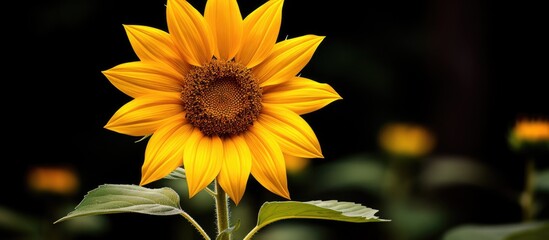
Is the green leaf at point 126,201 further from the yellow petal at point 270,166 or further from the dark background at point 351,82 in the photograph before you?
the dark background at point 351,82

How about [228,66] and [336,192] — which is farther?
[336,192]

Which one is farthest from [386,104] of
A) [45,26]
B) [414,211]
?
[45,26]

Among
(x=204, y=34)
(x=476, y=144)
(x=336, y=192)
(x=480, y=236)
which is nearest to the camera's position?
(x=204, y=34)

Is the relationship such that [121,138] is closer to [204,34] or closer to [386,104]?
[386,104]

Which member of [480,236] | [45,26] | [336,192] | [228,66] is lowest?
[480,236]

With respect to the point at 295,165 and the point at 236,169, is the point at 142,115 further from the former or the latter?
the point at 295,165

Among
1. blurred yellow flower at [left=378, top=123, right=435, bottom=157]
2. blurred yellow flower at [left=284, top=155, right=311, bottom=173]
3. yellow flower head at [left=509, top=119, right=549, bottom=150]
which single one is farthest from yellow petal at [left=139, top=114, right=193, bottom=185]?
blurred yellow flower at [left=378, top=123, right=435, bottom=157]

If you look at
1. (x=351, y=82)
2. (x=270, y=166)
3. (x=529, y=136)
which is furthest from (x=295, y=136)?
(x=351, y=82)

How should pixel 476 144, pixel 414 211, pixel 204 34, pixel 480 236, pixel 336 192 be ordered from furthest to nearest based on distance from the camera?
pixel 336 192
pixel 476 144
pixel 414 211
pixel 480 236
pixel 204 34
